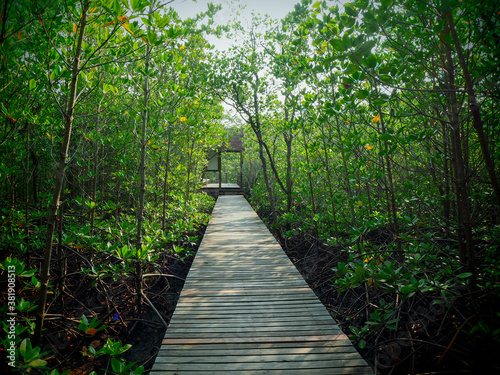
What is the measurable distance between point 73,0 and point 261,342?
2684 millimetres

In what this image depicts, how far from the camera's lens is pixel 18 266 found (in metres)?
1.80

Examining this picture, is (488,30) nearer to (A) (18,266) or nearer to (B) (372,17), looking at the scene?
(B) (372,17)

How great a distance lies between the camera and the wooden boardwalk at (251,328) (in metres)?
1.81

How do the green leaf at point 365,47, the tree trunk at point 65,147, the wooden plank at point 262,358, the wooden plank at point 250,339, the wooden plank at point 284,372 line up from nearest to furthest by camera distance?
the green leaf at point 365,47, the tree trunk at point 65,147, the wooden plank at point 284,372, the wooden plank at point 262,358, the wooden plank at point 250,339

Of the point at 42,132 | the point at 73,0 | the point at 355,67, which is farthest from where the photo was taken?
the point at 42,132

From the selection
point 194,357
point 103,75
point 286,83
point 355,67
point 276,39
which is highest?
point 276,39

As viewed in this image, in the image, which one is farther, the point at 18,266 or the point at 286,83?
the point at 286,83

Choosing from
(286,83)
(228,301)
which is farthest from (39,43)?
(286,83)

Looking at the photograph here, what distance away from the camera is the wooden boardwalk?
181 centimetres

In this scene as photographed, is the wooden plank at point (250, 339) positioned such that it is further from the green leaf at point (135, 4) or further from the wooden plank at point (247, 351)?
the green leaf at point (135, 4)

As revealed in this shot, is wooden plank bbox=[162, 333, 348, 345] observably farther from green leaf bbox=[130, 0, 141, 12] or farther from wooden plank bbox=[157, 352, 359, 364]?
green leaf bbox=[130, 0, 141, 12]

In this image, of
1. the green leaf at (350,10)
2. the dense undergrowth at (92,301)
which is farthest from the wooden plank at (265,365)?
the green leaf at (350,10)

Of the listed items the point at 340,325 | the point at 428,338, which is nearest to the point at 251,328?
the point at 428,338

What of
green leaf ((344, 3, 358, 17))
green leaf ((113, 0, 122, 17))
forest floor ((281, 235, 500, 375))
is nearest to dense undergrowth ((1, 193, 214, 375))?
green leaf ((113, 0, 122, 17))
